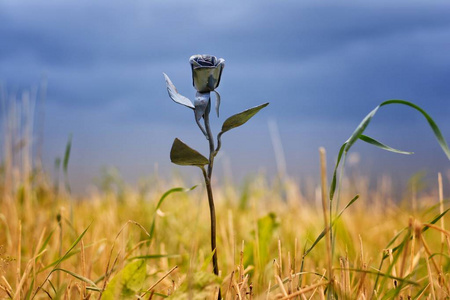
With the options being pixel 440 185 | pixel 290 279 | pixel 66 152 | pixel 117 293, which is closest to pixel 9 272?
pixel 66 152

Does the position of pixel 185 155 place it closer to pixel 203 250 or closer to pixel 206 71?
pixel 206 71

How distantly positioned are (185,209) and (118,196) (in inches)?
36.5

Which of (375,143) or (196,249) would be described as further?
(196,249)

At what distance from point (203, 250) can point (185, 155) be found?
1044 mm

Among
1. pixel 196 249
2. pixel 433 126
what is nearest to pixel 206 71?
pixel 433 126

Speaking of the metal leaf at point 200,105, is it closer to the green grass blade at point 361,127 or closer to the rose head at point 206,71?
the rose head at point 206,71

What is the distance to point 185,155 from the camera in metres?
0.79

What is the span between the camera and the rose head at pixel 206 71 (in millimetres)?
822

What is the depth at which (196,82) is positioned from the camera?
2.75 feet

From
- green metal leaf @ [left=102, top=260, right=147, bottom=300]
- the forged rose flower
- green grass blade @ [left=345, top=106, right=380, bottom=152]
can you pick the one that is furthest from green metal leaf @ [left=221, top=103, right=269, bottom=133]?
green metal leaf @ [left=102, top=260, right=147, bottom=300]

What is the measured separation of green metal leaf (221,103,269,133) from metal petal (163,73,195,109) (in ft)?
0.21

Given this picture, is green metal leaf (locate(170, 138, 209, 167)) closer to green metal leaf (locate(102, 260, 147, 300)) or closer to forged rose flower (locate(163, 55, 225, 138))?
forged rose flower (locate(163, 55, 225, 138))

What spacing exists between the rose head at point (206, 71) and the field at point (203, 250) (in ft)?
0.66

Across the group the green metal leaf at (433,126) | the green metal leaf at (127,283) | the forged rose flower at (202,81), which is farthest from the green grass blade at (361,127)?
the green metal leaf at (127,283)
